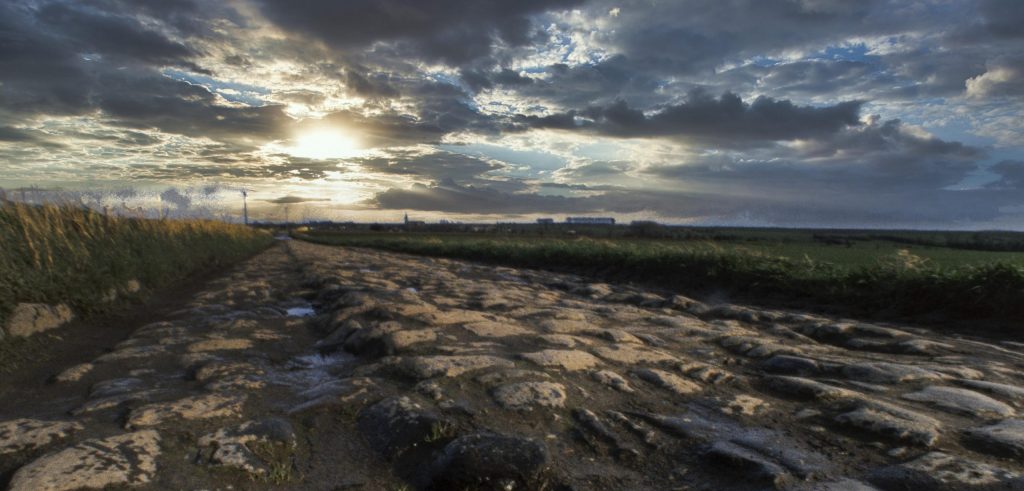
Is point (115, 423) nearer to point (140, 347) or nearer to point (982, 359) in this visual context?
point (140, 347)

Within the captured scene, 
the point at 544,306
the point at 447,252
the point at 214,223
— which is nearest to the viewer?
the point at 544,306

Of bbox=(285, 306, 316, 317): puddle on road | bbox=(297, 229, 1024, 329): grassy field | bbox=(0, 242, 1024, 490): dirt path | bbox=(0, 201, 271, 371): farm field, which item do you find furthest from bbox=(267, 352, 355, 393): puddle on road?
bbox=(297, 229, 1024, 329): grassy field

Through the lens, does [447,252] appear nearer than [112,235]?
No

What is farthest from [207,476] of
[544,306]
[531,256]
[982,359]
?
[531,256]

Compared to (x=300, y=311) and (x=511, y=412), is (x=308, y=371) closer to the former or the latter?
(x=511, y=412)

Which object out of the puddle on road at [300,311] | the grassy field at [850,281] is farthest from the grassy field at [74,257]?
the grassy field at [850,281]

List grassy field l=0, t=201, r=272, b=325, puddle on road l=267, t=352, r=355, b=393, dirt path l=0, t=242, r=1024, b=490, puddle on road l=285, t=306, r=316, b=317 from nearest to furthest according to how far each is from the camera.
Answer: dirt path l=0, t=242, r=1024, b=490
puddle on road l=267, t=352, r=355, b=393
grassy field l=0, t=201, r=272, b=325
puddle on road l=285, t=306, r=316, b=317

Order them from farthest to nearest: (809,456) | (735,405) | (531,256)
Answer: (531,256)
(735,405)
(809,456)

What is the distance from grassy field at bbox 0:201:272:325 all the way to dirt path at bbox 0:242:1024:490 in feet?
3.87

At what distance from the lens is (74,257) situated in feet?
23.2

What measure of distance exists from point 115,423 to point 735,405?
368cm

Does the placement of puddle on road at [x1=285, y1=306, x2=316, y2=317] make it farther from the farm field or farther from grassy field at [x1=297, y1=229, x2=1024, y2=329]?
grassy field at [x1=297, y1=229, x2=1024, y2=329]

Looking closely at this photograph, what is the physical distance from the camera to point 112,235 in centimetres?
959

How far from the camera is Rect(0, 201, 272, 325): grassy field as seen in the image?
5.81m
